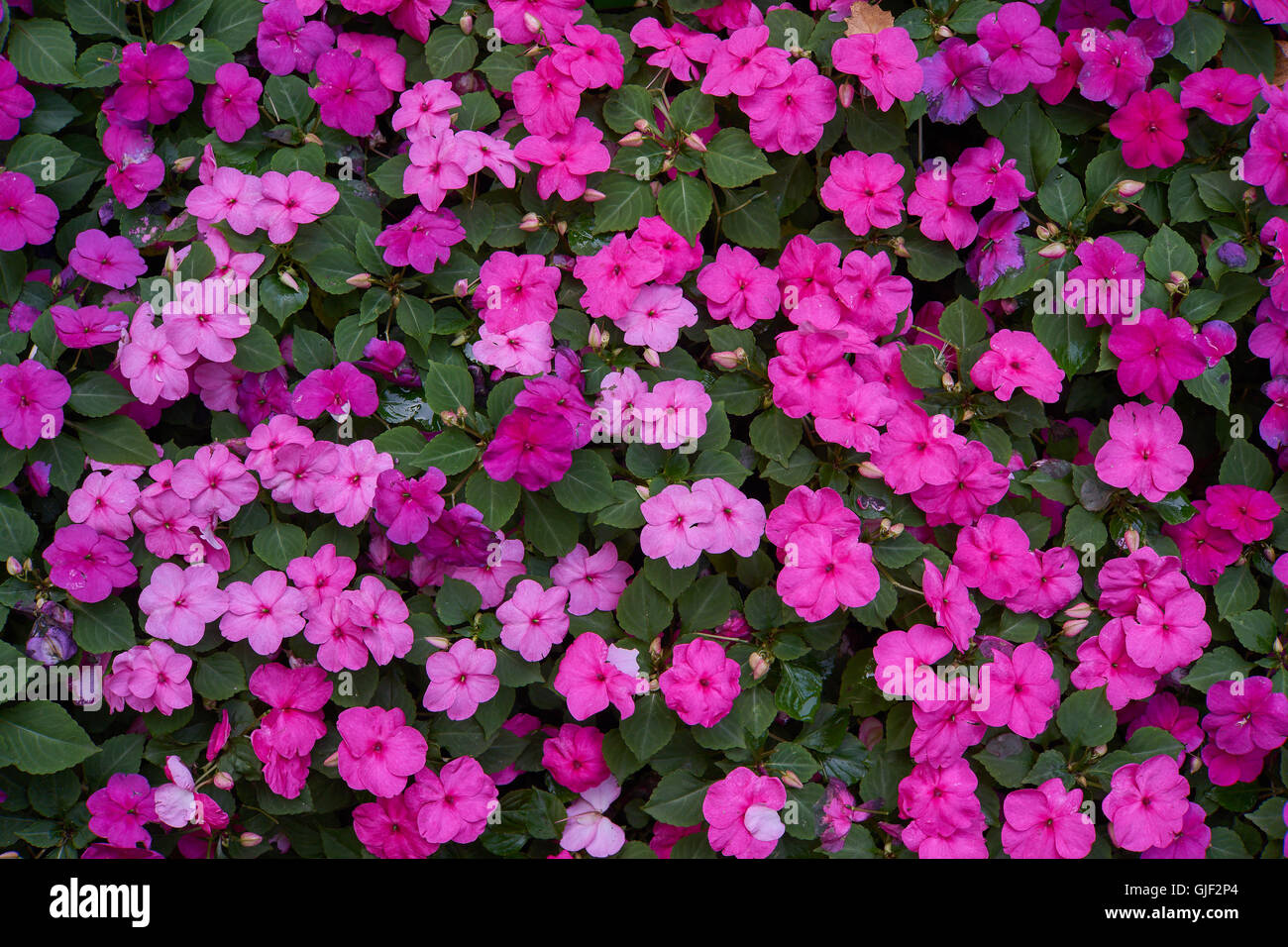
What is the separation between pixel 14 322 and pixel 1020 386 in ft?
7.07

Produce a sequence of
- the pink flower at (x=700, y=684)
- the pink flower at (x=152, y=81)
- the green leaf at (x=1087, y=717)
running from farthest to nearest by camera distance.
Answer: the pink flower at (x=152, y=81)
the green leaf at (x=1087, y=717)
the pink flower at (x=700, y=684)

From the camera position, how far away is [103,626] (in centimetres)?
217

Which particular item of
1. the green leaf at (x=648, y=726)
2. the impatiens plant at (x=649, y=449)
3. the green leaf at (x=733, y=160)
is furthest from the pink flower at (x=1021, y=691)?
the green leaf at (x=733, y=160)

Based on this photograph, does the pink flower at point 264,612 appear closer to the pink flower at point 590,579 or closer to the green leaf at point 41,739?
the green leaf at point 41,739

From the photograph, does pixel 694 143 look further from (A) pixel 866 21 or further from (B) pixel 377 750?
(B) pixel 377 750

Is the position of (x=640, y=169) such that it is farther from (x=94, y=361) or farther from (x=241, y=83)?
(x=94, y=361)

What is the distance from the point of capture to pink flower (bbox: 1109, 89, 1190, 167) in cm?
227

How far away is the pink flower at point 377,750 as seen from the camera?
2.12 meters

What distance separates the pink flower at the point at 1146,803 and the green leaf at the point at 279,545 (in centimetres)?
171

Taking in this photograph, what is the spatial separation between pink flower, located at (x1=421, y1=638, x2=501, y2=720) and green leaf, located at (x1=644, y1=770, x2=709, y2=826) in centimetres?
39

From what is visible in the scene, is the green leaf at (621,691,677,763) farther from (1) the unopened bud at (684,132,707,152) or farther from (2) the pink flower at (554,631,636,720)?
(1) the unopened bud at (684,132,707,152)

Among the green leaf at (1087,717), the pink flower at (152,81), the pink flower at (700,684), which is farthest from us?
the pink flower at (152,81)

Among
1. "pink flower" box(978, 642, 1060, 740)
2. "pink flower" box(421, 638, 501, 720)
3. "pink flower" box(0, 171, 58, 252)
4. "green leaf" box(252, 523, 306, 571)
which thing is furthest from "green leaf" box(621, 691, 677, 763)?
"pink flower" box(0, 171, 58, 252)

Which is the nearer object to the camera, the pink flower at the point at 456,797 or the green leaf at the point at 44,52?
the pink flower at the point at 456,797
